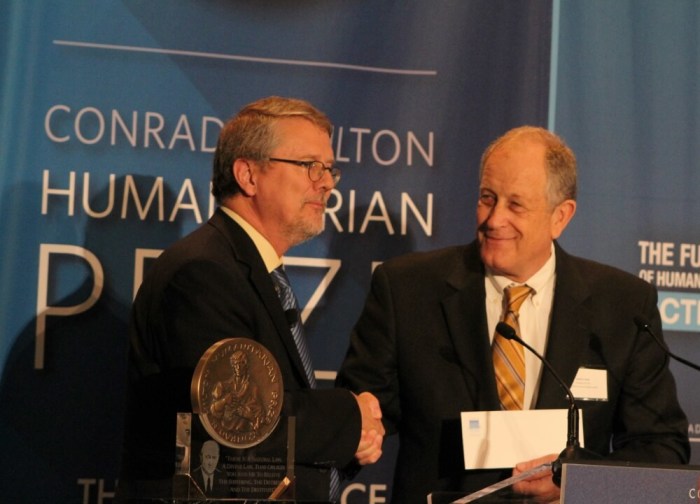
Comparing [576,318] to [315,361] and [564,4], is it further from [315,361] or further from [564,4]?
[564,4]

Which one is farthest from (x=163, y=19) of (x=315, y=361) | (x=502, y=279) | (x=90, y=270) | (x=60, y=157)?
(x=502, y=279)

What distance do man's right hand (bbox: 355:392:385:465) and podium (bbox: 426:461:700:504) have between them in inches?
29.2

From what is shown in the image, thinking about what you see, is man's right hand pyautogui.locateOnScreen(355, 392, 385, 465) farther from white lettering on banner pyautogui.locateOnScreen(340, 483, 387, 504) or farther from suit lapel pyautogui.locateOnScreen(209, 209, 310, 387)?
white lettering on banner pyautogui.locateOnScreen(340, 483, 387, 504)

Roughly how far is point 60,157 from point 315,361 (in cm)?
126

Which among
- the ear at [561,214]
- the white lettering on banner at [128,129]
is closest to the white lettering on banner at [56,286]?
the white lettering on banner at [128,129]

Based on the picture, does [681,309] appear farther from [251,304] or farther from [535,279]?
[251,304]

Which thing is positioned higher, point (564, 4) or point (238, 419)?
point (564, 4)

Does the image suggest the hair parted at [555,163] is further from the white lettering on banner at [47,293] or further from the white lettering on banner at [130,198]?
the white lettering on banner at [47,293]

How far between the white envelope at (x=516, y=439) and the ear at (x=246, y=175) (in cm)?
97

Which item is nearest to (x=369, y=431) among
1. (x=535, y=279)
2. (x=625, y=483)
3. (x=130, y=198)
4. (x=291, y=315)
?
(x=291, y=315)

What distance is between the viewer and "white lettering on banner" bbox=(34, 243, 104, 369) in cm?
415

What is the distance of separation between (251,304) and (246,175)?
0.51m

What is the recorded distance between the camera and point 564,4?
15.1ft

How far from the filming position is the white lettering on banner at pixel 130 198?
13.8ft
